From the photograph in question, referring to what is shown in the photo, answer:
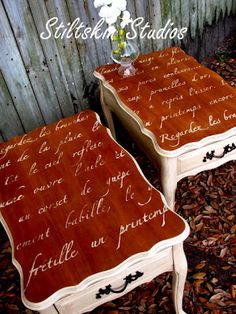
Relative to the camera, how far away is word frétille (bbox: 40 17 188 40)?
2.30 m

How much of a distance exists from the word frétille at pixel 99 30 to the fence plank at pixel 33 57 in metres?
0.10

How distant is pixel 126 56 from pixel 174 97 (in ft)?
1.41

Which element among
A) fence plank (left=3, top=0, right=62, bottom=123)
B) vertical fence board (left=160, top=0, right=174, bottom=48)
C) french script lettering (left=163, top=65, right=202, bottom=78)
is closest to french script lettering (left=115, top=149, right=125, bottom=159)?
french script lettering (left=163, top=65, right=202, bottom=78)

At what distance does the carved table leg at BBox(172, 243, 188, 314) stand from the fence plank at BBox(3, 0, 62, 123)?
1625 millimetres

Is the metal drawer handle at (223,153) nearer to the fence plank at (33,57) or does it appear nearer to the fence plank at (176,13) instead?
the fence plank at (33,57)

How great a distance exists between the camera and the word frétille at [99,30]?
90.6 inches

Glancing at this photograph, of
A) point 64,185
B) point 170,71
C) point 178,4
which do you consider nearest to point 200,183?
point 170,71

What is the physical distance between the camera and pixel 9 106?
2.41 meters

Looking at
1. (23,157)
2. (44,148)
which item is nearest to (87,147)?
(44,148)

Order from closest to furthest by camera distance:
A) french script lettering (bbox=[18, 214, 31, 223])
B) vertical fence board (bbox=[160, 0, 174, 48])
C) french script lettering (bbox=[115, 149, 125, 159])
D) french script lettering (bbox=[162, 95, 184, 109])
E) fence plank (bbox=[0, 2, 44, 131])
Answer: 1. french script lettering (bbox=[18, 214, 31, 223])
2. french script lettering (bbox=[115, 149, 125, 159])
3. french script lettering (bbox=[162, 95, 184, 109])
4. fence plank (bbox=[0, 2, 44, 131])
5. vertical fence board (bbox=[160, 0, 174, 48])

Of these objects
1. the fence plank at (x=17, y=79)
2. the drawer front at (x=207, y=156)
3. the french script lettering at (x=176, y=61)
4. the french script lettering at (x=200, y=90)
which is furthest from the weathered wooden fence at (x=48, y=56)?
the drawer front at (x=207, y=156)

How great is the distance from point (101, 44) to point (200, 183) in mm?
1310

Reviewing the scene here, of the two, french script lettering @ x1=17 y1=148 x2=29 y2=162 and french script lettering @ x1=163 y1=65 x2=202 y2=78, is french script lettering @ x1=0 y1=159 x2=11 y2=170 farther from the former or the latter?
french script lettering @ x1=163 y1=65 x2=202 y2=78

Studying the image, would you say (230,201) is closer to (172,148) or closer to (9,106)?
(172,148)
